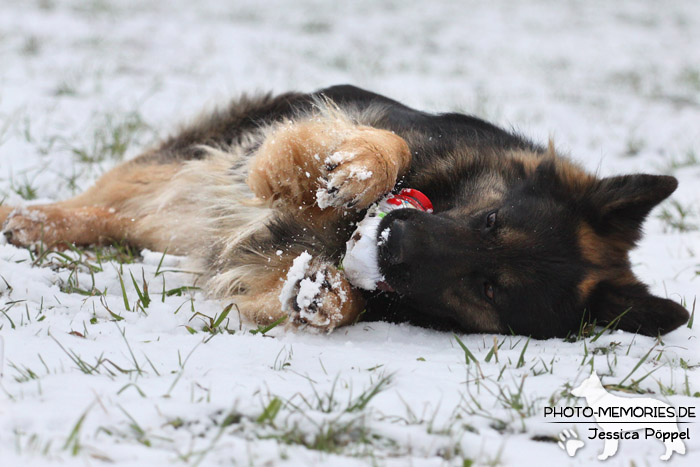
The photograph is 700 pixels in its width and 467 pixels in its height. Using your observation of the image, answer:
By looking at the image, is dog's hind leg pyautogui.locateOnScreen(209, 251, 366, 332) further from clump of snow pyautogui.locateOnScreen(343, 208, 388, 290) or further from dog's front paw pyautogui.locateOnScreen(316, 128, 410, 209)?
dog's front paw pyautogui.locateOnScreen(316, 128, 410, 209)

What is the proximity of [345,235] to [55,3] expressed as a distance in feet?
33.8

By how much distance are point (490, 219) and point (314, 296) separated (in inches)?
35.7

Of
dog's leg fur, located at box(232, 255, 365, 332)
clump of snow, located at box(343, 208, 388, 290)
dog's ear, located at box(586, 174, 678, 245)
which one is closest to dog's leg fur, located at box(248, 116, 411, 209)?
clump of snow, located at box(343, 208, 388, 290)

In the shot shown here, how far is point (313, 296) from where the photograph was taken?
2.87 metres

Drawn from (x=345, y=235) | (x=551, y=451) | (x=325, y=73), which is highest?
(x=325, y=73)

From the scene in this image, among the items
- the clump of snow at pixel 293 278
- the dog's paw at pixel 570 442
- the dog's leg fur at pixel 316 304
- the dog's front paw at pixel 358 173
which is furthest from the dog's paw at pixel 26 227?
the dog's paw at pixel 570 442

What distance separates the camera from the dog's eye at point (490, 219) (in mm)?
3014

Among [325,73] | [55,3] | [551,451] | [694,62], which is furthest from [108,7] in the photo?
[551,451]

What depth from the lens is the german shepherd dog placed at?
290 centimetres

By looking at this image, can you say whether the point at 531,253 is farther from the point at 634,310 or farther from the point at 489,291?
the point at 634,310

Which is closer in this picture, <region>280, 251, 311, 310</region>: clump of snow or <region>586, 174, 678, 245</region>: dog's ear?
<region>280, 251, 311, 310</region>: clump of snow

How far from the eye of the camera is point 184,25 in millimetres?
11516

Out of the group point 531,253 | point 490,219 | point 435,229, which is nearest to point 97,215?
point 435,229

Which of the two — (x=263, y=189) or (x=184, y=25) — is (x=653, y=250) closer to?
(x=263, y=189)
